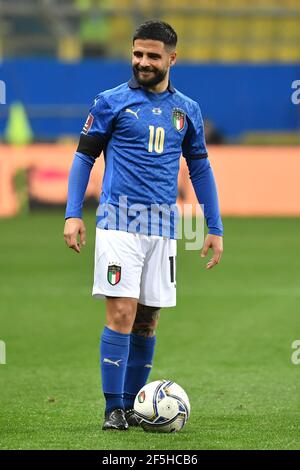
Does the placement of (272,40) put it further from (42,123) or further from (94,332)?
(94,332)

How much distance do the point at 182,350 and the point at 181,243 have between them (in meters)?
9.40

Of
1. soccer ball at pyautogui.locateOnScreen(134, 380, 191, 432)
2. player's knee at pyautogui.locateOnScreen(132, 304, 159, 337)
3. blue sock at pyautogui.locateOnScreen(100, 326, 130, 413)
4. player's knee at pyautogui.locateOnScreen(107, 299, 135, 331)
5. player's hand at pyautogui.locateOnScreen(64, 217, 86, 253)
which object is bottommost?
soccer ball at pyautogui.locateOnScreen(134, 380, 191, 432)

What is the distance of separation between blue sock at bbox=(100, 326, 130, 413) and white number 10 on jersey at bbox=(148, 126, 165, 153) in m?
1.00

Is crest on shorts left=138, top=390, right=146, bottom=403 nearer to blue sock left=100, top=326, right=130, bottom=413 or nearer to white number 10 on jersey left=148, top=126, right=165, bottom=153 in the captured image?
blue sock left=100, top=326, right=130, bottom=413

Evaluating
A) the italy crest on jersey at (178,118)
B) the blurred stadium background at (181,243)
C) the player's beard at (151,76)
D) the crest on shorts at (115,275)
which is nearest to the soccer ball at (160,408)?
the blurred stadium background at (181,243)

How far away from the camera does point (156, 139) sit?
21.5ft

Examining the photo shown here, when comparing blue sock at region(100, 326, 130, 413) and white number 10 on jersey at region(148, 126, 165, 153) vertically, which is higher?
white number 10 on jersey at region(148, 126, 165, 153)

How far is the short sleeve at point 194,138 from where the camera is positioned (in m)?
6.77

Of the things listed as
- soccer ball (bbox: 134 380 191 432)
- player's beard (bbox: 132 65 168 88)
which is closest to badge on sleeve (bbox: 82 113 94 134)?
player's beard (bbox: 132 65 168 88)

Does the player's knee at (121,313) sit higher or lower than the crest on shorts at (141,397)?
higher

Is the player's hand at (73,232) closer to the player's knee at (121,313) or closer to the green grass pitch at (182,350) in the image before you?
the player's knee at (121,313)

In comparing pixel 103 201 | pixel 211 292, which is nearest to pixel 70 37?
pixel 211 292

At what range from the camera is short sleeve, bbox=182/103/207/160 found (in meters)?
6.77

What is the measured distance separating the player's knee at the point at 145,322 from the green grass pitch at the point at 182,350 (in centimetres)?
55
